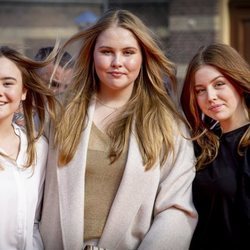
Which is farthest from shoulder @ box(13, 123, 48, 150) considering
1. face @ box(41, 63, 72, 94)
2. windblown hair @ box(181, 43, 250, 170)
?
windblown hair @ box(181, 43, 250, 170)

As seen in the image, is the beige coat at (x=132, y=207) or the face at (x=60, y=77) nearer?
the beige coat at (x=132, y=207)

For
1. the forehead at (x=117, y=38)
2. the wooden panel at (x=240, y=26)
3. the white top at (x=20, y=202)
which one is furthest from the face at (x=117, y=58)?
the wooden panel at (x=240, y=26)

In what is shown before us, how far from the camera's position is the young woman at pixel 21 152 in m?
2.98

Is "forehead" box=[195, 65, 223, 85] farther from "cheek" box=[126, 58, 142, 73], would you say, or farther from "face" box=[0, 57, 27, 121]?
"face" box=[0, 57, 27, 121]

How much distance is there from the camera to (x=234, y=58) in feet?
10.6

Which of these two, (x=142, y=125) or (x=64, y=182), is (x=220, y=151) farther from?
(x=64, y=182)

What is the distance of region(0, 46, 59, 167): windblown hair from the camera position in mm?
3209

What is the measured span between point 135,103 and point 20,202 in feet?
2.49

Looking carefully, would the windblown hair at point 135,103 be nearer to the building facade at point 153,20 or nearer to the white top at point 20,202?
the white top at point 20,202

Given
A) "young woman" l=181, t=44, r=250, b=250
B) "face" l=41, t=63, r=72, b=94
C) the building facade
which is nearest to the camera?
"young woman" l=181, t=44, r=250, b=250

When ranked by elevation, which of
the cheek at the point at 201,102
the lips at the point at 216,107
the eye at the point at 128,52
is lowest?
the lips at the point at 216,107

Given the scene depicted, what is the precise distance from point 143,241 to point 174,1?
9899 mm

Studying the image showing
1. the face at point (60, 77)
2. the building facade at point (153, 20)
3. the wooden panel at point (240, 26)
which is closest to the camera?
the face at point (60, 77)

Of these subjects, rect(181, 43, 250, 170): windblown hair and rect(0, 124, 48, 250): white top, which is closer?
rect(0, 124, 48, 250): white top
